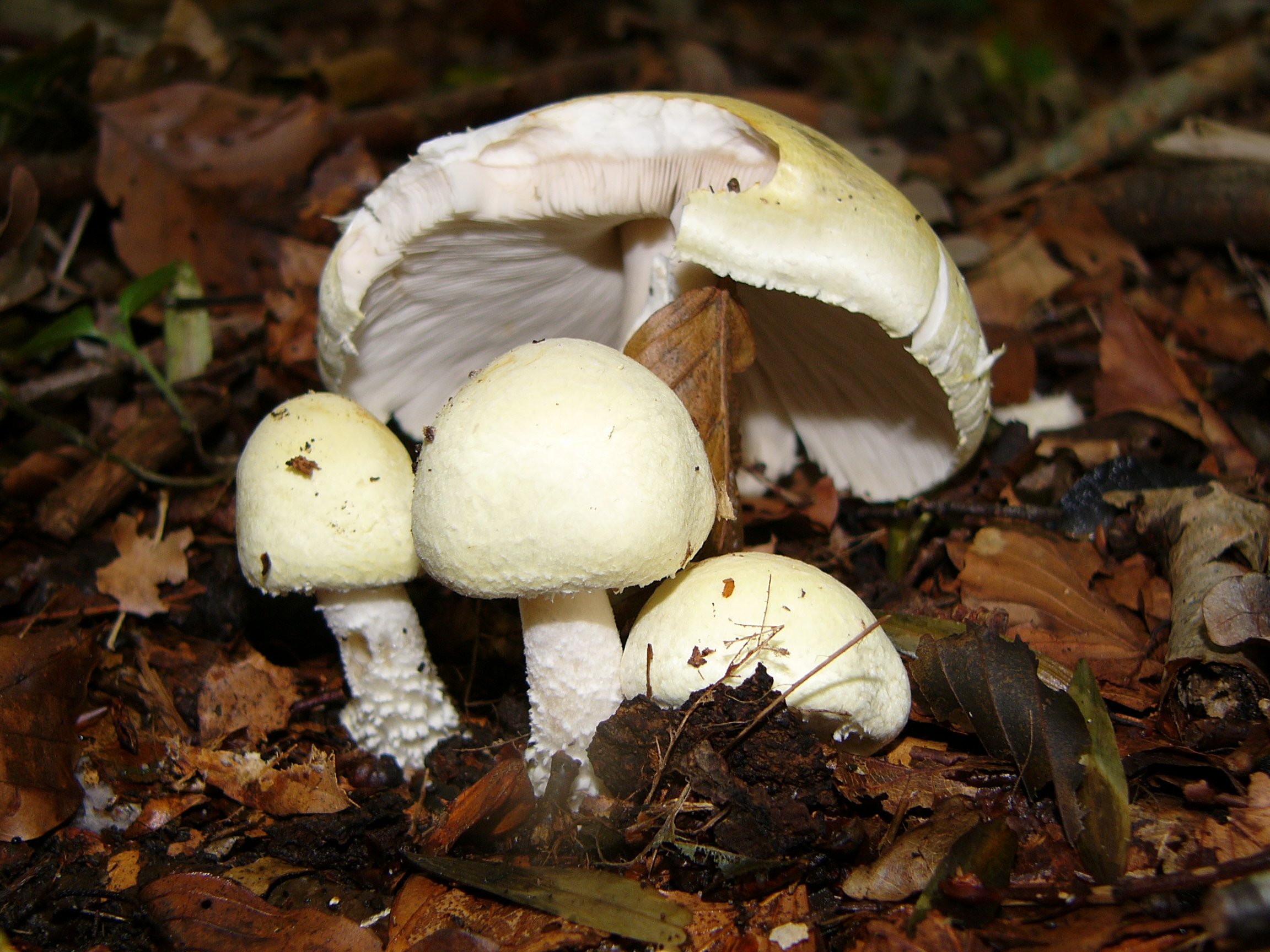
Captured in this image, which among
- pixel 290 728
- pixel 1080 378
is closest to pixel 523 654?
pixel 290 728

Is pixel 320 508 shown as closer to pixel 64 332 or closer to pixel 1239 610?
pixel 64 332

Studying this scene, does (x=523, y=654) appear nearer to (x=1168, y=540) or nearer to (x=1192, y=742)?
(x=1192, y=742)

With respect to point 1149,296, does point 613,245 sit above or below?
above

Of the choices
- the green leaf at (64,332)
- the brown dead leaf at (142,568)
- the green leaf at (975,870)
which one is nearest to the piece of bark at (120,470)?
the brown dead leaf at (142,568)

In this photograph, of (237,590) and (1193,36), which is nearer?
(237,590)

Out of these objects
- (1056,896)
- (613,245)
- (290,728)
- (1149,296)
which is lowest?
(290,728)

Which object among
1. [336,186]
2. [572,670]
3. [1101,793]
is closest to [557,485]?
[572,670]

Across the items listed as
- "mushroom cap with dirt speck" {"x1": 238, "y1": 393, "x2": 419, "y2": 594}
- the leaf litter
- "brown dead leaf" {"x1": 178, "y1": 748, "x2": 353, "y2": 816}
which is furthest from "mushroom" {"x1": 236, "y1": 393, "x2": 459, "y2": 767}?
the leaf litter
